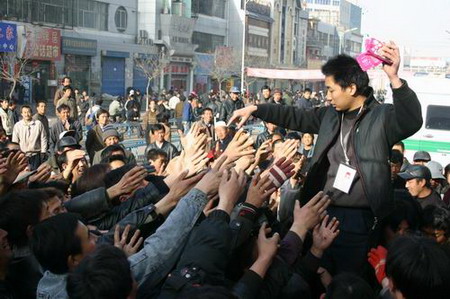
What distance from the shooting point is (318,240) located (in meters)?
2.77

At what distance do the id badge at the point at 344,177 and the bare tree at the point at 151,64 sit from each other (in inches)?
1330

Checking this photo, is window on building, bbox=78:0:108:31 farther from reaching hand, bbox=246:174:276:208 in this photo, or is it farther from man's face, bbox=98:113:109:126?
reaching hand, bbox=246:174:276:208

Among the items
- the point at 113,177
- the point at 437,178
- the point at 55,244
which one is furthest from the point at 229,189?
the point at 437,178

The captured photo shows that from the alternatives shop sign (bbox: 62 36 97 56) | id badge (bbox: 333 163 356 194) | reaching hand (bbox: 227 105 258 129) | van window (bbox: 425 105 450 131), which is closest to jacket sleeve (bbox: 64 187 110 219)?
reaching hand (bbox: 227 105 258 129)

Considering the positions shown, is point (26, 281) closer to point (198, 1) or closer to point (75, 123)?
point (75, 123)

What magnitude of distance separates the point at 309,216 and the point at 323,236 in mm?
123

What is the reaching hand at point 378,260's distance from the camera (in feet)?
9.48

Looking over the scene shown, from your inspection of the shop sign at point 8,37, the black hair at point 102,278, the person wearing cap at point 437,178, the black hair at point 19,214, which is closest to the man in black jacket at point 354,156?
the black hair at point 19,214

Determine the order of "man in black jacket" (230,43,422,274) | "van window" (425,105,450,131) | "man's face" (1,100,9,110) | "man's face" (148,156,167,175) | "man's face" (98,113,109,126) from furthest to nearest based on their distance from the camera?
"van window" (425,105,450,131)
"man's face" (1,100,9,110)
"man's face" (98,113,109,126)
"man's face" (148,156,167,175)
"man in black jacket" (230,43,422,274)

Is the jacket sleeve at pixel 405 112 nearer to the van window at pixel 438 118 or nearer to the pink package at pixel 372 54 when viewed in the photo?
the pink package at pixel 372 54

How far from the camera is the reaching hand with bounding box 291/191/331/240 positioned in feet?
8.91

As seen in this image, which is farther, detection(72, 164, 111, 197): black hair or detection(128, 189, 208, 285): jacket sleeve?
detection(72, 164, 111, 197): black hair

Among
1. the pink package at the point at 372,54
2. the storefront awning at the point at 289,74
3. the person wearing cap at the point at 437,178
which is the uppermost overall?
the storefront awning at the point at 289,74

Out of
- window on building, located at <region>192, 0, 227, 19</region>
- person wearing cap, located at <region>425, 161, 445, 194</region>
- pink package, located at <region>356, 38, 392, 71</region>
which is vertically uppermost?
window on building, located at <region>192, 0, 227, 19</region>
